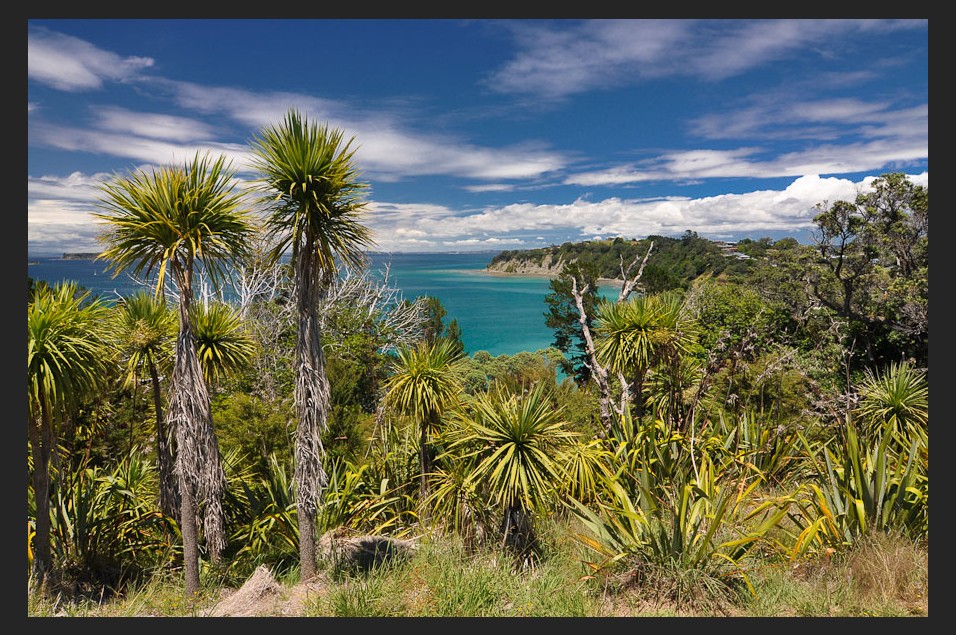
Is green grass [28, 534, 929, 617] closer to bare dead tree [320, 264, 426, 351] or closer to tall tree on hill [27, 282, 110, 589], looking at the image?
tall tree on hill [27, 282, 110, 589]

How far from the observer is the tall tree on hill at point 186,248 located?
5.32m

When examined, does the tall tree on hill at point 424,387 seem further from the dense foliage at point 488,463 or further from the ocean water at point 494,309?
the ocean water at point 494,309

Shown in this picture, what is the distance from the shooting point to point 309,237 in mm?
5672

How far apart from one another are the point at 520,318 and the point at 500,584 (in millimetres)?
76110

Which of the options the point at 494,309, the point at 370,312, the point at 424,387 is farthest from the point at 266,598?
the point at 494,309

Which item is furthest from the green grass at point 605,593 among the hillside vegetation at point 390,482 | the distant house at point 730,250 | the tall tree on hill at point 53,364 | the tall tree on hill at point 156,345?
the distant house at point 730,250

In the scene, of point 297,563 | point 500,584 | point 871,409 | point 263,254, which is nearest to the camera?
point 500,584

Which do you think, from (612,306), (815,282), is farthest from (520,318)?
(612,306)

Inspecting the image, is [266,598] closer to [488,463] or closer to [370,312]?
[488,463]

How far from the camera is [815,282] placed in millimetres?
16891

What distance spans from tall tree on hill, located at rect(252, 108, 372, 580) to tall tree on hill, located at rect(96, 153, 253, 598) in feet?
1.76

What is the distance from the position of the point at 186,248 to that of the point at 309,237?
55.8 inches

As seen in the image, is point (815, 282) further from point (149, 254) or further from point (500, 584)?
point (149, 254)

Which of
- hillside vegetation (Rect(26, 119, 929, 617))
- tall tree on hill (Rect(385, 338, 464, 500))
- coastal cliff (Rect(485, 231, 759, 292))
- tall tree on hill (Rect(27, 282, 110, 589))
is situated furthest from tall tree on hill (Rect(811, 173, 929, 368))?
tall tree on hill (Rect(27, 282, 110, 589))
